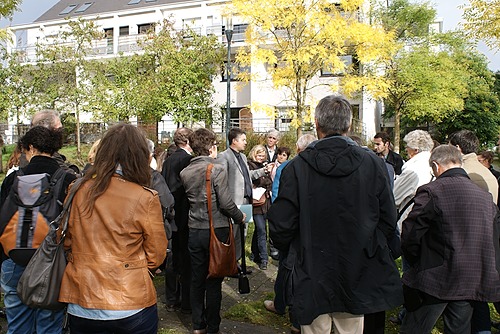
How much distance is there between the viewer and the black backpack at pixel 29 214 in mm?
3287

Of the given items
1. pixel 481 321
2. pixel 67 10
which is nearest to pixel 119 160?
pixel 481 321

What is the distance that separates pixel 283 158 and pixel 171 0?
3230 centimetres

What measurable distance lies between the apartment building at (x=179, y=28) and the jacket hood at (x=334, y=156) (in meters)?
22.5

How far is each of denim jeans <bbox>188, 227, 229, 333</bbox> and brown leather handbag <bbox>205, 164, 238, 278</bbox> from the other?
105mm

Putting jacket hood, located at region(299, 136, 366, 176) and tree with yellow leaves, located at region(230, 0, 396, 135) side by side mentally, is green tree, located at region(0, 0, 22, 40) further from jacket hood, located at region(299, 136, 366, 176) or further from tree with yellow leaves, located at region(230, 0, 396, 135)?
jacket hood, located at region(299, 136, 366, 176)

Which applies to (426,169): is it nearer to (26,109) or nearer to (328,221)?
(328,221)

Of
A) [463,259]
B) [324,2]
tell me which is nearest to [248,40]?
[324,2]

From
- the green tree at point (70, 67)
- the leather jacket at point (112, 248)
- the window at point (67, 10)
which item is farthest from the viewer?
the window at point (67, 10)

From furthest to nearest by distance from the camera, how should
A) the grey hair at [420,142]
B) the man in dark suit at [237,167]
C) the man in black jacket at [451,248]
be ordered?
the man in dark suit at [237,167]
the grey hair at [420,142]
the man in black jacket at [451,248]

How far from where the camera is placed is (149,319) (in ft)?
8.54

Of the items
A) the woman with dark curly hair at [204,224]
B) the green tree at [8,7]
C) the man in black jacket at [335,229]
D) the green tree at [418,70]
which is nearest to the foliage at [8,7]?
the green tree at [8,7]

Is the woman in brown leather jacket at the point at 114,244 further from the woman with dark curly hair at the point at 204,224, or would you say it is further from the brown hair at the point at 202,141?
the brown hair at the point at 202,141

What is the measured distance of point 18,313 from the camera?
356cm

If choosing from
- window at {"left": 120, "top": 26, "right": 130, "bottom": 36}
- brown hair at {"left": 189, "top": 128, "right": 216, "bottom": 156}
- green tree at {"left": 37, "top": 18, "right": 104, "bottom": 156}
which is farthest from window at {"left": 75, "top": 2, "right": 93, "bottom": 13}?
brown hair at {"left": 189, "top": 128, "right": 216, "bottom": 156}
